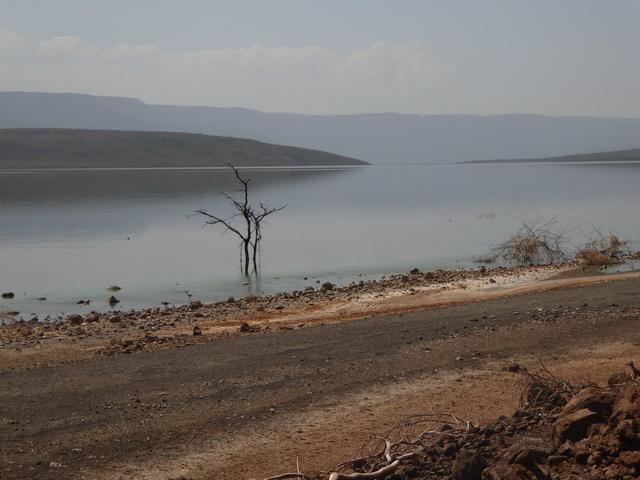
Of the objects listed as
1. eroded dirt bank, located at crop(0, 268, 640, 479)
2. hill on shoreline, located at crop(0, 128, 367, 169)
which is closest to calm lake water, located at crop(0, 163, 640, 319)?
eroded dirt bank, located at crop(0, 268, 640, 479)

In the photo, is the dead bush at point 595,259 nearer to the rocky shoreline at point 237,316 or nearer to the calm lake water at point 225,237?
the rocky shoreline at point 237,316

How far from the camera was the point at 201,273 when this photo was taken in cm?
2248

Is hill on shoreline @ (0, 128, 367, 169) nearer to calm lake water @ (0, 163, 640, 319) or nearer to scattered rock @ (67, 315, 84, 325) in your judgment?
calm lake water @ (0, 163, 640, 319)

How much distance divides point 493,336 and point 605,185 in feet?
203

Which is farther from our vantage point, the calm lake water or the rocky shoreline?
the calm lake water

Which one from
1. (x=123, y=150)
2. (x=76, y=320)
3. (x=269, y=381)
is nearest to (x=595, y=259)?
(x=76, y=320)

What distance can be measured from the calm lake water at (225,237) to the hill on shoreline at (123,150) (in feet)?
182

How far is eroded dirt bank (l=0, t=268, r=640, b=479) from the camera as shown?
6008 millimetres

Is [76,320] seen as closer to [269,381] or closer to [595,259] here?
[269,381]

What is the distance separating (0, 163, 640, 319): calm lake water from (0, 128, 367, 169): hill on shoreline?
182 feet

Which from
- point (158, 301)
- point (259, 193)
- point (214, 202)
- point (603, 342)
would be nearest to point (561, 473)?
point (603, 342)

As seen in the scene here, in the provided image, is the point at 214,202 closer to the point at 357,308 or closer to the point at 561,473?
the point at 357,308

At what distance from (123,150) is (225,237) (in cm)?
9188

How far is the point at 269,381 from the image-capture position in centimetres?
773
